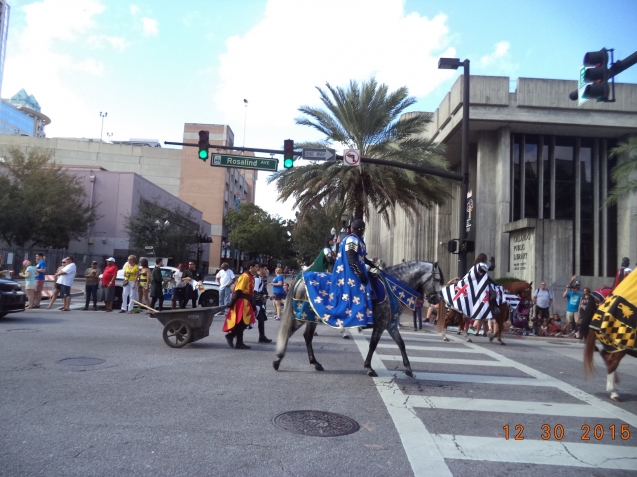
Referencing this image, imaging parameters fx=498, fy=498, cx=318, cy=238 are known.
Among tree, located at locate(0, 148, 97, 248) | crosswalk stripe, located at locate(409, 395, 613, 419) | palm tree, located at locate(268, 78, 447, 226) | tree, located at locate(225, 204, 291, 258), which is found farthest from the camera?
tree, located at locate(225, 204, 291, 258)

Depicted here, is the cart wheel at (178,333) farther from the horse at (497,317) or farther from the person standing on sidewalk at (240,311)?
the horse at (497,317)

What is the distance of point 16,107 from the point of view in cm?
13788

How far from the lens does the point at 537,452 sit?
4.61m

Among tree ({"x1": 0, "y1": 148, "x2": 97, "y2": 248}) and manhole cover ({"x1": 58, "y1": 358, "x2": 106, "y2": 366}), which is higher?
tree ({"x1": 0, "y1": 148, "x2": 97, "y2": 248})

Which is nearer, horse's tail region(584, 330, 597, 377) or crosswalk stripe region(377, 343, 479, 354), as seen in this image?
horse's tail region(584, 330, 597, 377)

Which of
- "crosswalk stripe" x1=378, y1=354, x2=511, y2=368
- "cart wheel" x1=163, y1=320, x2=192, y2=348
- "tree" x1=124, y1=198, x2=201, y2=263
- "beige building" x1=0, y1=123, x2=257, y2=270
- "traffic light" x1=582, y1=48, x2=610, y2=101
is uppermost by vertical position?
"beige building" x1=0, y1=123, x2=257, y2=270

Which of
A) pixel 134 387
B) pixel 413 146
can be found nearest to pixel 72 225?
pixel 413 146

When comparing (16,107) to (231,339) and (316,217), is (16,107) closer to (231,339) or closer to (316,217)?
(316,217)

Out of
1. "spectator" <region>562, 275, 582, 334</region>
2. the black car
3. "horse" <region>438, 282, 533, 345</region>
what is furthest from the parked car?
"spectator" <region>562, 275, 582, 334</region>

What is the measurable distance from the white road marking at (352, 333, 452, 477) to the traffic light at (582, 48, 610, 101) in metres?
6.93

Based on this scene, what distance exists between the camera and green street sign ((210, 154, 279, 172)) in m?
16.4

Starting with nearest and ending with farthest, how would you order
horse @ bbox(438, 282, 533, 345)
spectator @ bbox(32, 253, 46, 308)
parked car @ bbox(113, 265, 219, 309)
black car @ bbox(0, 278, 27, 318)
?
horse @ bbox(438, 282, 533, 345)
black car @ bbox(0, 278, 27, 318)
spectator @ bbox(32, 253, 46, 308)
parked car @ bbox(113, 265, 219, 309)

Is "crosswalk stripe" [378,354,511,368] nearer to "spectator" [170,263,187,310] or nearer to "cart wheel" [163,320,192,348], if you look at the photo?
"cart wheel" [163,320,192,348]

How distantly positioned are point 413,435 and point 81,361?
18.1 ft
